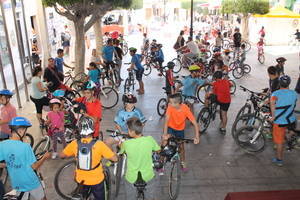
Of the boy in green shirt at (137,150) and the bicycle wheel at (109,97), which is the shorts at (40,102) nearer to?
the bicycle wheel at (109,97)

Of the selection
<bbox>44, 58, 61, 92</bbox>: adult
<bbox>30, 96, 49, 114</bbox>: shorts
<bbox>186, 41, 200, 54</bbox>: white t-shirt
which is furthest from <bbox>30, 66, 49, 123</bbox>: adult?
<bbox>186, 41, 200, 54</bbox>: white t-shirt

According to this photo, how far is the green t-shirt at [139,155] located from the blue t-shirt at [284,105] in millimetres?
3056

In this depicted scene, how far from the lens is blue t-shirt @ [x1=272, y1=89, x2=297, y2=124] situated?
5988 mm

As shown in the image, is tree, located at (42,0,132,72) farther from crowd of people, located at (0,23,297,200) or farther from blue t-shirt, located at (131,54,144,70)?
blue t-shirt, located at (131,54,144,70)

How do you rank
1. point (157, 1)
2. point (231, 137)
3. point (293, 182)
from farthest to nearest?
point (157, 1) < point (231, 137) < point (293, 182)

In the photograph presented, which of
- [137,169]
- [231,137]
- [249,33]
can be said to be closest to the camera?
[137,169]

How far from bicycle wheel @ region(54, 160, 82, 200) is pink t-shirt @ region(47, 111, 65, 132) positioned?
119 cm

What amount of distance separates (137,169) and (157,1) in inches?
2315

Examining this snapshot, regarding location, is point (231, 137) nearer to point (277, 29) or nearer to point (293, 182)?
point (293, 182)

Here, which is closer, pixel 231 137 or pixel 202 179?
pixel 202 179

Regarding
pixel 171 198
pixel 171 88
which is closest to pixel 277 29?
pixel 171 88

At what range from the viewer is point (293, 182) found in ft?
19.6

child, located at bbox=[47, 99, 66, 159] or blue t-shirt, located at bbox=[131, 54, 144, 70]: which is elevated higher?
blue t-shirt, located at bbox=[131, 54, 144, 70]

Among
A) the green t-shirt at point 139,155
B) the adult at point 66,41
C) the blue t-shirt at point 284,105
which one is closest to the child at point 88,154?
the green t-shirt at point 139,155
